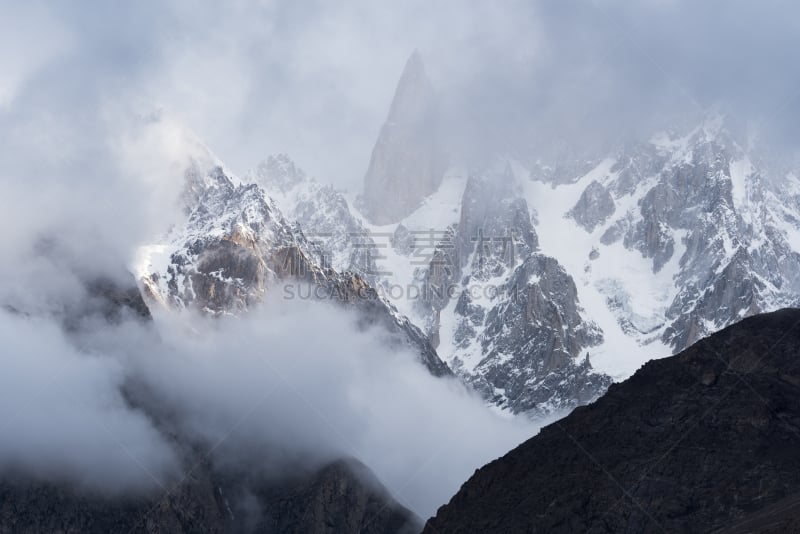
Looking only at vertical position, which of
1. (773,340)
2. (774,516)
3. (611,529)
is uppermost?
(773,340)

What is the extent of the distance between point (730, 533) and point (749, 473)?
1356cm

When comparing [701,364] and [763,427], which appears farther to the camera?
[701,364]

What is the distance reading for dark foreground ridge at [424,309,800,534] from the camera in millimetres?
147125

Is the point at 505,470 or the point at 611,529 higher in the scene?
the point at 505,470

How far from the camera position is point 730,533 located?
136m

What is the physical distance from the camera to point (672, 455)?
155000 mm

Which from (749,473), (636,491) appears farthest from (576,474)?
(749,473)

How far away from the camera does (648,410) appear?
16512cm

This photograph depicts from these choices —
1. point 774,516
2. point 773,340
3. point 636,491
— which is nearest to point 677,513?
point 636,491

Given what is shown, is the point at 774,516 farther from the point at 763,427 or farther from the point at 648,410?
the point at 648,410

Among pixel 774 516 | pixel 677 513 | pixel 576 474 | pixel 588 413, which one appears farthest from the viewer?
pixel 588 413

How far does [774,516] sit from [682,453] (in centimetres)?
2310

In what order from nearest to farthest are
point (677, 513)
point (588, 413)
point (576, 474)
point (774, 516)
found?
point (774, 516) < point (677, 513) < point (576, 474) < point (588, 413)

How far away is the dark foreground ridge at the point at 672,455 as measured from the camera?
14712 cm
